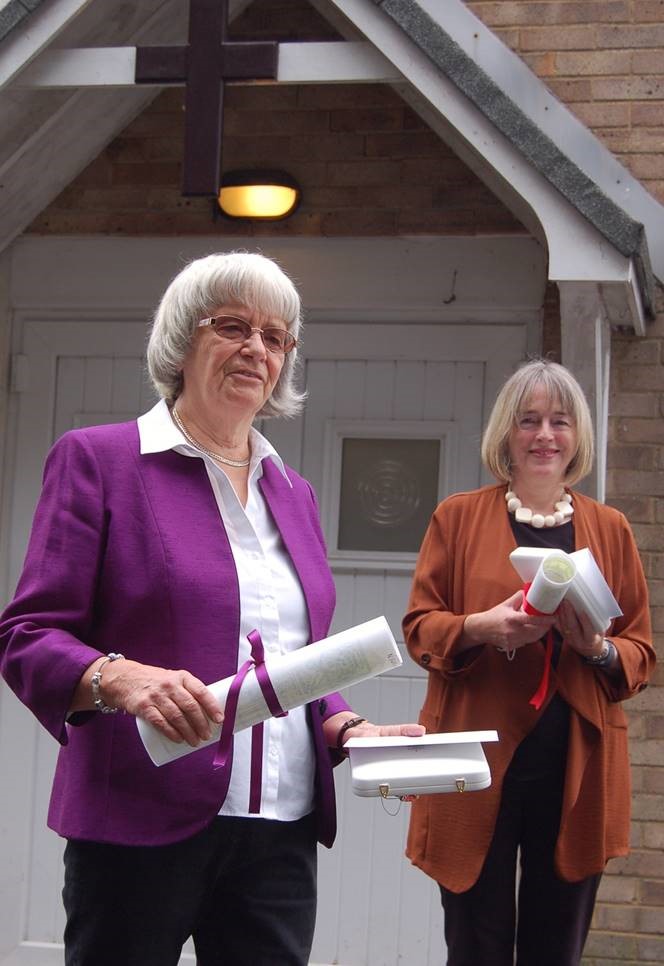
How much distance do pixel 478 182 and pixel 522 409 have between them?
5.49 ft

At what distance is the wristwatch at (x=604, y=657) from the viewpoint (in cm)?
339

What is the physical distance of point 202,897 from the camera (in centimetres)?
237

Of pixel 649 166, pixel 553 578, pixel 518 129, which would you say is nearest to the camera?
pixel 553 578

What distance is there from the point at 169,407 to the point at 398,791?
0.84 metres

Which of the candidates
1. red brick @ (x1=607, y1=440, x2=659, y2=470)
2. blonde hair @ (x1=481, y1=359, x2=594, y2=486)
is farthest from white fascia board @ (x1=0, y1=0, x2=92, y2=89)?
red brick @ (x1=607, y1=440, x2=659, y2=470)

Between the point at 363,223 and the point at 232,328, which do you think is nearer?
the point at 232,328

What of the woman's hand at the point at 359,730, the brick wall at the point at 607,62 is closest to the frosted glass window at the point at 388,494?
the brick wall at the point at 607,62

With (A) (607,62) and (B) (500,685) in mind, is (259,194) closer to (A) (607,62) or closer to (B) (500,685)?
(A) (607,62)

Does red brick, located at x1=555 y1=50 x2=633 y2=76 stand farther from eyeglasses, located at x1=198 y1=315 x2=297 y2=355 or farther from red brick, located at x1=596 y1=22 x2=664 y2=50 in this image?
eyeglasses, located at x1=198 y1=315 x2=297 y2=355

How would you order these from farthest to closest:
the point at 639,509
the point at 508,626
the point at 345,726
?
1. the point at 639,509
2. the point at 508,626
3. the point at 345,726

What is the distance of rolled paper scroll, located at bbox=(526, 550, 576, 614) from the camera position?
9.98 ft

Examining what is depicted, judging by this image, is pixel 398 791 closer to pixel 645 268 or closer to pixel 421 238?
pixel 645 268

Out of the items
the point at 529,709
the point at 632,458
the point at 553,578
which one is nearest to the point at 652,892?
the point at 632,458

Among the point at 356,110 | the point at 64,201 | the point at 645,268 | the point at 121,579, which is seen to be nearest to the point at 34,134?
the point at 64,201
